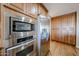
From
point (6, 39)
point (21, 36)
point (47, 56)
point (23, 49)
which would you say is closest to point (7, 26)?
point (6, 39)

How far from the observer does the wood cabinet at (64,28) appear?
1221 mm

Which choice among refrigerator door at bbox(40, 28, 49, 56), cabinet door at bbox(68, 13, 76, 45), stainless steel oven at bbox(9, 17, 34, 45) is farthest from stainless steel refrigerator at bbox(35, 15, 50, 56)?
cabinet door at bbox(68, 13, 76, 45)

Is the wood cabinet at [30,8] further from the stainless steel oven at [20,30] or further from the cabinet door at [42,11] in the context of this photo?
the stainless steel oven at [20,30]

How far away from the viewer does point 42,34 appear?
131 centimetres

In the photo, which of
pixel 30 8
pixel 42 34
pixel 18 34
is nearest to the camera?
pixel 18 34

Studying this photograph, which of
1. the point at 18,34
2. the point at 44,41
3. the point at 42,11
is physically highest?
the point at 42,11

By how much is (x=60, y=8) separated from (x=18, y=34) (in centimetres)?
58

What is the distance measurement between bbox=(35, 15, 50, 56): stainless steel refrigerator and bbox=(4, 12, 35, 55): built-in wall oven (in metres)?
0.07

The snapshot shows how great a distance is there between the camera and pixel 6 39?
2.88 ft

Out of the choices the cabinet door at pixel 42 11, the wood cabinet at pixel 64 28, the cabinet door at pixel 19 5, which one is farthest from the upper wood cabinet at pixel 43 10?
the cabinet door at pixel 19 5

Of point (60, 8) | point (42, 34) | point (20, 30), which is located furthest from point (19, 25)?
point (60, 8)

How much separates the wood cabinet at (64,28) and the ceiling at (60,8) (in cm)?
5

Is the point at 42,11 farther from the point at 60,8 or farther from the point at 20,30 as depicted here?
the point at 20,30

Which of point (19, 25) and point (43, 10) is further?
point (43, 10)
